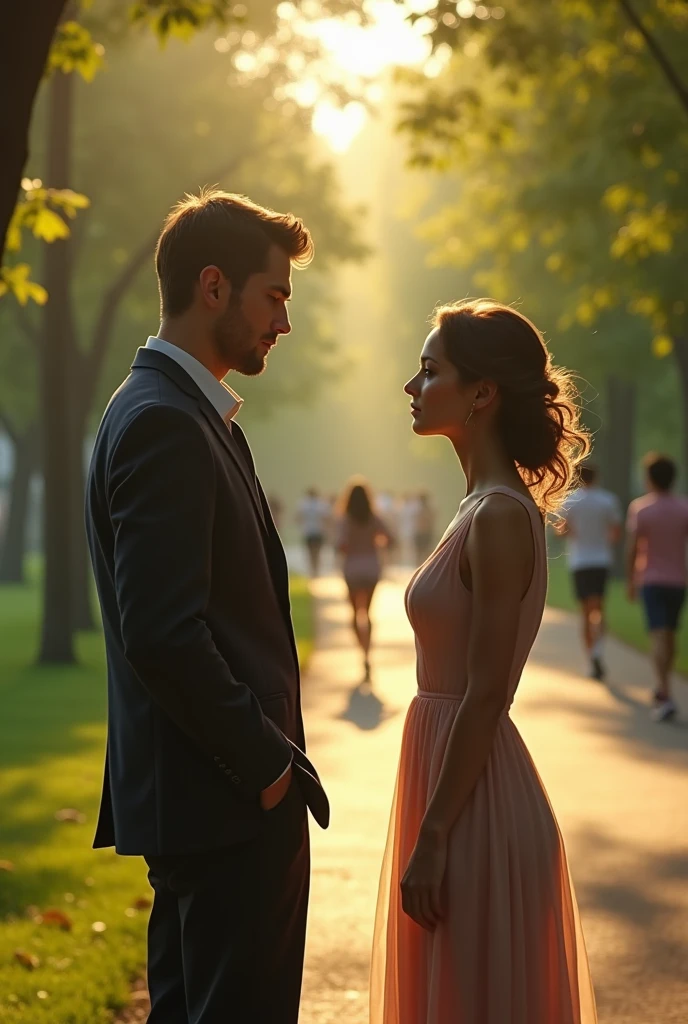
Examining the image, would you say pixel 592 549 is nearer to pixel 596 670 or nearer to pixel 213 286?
pixel 596 670

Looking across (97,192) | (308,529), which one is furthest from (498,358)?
(308,529)

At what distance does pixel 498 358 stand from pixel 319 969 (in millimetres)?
3118

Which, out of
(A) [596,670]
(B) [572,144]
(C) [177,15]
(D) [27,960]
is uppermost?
(B) [572,144]

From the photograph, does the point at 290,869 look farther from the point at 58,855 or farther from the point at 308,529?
the point at 308,529

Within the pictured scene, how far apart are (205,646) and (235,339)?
2.32ft

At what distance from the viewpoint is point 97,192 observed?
2370 cm

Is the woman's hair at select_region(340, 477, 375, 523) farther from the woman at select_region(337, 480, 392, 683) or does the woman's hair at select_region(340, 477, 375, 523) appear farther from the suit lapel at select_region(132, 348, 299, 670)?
the suit lapel at select_region(132, 348, 299, 670)

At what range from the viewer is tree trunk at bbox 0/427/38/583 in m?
37.8

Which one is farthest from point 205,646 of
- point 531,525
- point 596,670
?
point 596,670

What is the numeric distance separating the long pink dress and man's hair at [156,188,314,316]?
28.8 inches

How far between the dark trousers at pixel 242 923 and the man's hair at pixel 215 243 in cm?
107

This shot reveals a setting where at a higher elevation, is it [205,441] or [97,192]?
[97,192]

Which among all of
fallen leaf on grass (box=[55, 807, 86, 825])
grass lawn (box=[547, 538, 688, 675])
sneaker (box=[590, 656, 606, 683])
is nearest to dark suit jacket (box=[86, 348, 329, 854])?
fallen leaf on grass (box=[55, 807, 86, 825])

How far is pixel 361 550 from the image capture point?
1573 centimetres
